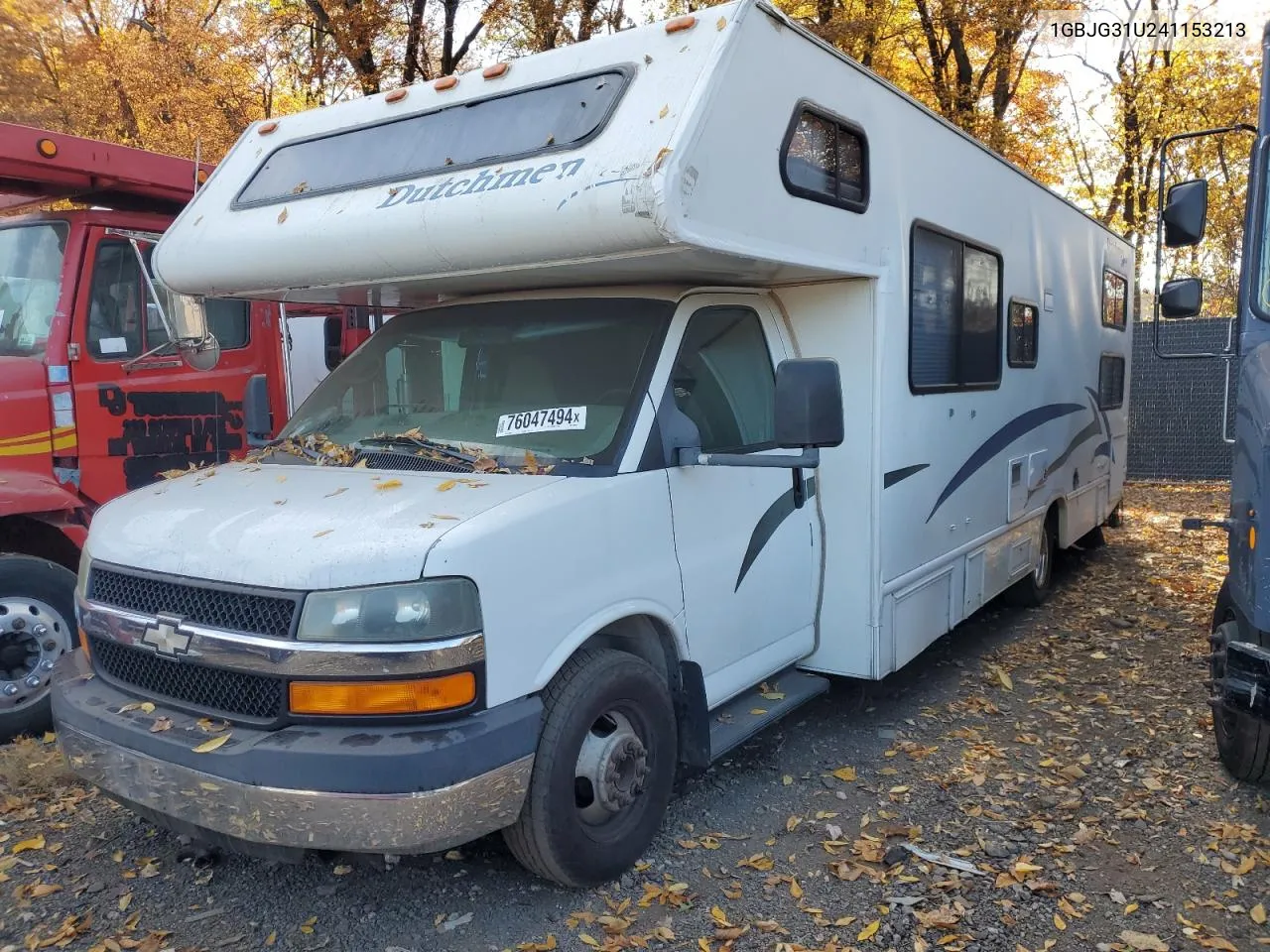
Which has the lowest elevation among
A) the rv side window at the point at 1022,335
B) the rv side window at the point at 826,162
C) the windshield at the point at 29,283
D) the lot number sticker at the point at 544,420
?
the lot number sticker at the point at 544,420

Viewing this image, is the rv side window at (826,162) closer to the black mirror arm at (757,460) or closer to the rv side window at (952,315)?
the rv side window at (952,315)

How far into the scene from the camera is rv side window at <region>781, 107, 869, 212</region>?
399 cm

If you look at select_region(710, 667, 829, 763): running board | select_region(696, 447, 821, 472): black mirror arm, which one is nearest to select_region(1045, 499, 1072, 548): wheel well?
select_region(710, 667, 829, 763): running board

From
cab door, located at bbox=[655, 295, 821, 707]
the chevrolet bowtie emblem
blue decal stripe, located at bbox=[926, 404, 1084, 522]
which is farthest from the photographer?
blue decal stripe, located at bbox=[926, 404, 1084, 522]

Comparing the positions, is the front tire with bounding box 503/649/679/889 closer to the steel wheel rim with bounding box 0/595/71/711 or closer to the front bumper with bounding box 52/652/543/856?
the front bumper with bounding box 52/652/543/856

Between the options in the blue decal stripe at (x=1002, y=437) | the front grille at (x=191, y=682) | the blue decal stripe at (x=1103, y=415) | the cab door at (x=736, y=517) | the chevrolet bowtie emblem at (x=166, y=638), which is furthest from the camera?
the blue decal stripe at (x=1103, y=415)

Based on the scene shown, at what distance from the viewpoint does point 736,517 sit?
4.08 meters

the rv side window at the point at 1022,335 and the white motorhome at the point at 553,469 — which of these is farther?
the rv side window at the point at 1022,335

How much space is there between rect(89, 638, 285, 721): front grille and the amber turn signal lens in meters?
0.12

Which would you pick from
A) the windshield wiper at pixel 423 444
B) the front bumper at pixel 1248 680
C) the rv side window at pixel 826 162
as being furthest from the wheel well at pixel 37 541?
the front bumper at pixel 1248 680

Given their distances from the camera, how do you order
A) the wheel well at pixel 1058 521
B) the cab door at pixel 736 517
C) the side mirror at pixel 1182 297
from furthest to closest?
the wheel well at pixel 1058 521 < the side mirror at pixel 1182 297 < the cab door at pixel 736 517

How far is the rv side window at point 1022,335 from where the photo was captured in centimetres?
644

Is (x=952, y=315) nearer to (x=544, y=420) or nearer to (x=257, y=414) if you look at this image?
(x=544, y=420)

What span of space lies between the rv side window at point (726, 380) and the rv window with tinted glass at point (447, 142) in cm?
91
